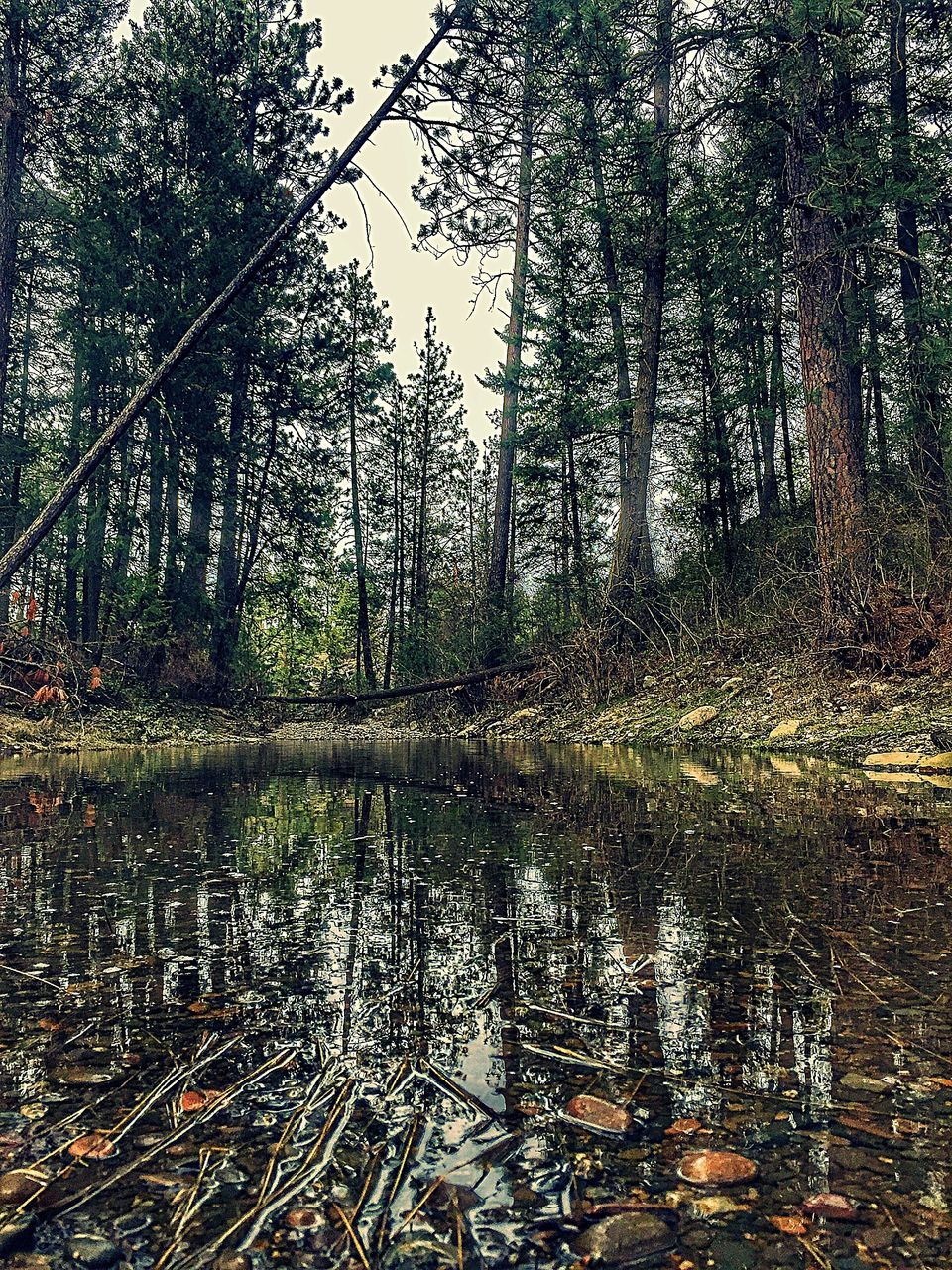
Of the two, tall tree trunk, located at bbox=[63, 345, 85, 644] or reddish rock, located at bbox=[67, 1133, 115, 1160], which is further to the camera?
tall tree trunk, located at bbox=[63, 345, 85, 644]

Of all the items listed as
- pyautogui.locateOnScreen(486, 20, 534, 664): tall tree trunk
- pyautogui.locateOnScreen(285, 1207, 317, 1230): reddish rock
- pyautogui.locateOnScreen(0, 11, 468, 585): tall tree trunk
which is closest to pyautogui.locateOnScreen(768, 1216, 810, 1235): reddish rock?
pyautogui.locateOnScreen(285, 1207, 317, 1230): reddish rock

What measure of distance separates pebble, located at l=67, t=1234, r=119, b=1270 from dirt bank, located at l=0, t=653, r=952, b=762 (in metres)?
7.46

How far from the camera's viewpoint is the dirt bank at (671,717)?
8141mm

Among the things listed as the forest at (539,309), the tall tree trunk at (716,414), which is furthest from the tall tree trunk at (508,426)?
the tall tree trunk at (716,414)

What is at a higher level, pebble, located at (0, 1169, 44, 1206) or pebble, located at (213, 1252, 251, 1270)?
pebble, located at (0, 1169, 44, 1206)

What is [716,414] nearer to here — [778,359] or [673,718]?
[778,359]

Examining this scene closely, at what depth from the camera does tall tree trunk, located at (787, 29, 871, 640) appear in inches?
388

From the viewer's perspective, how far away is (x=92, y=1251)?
1.25 meters

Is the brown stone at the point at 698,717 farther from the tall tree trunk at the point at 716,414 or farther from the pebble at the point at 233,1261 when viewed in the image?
the pebble at the point at 233,1261

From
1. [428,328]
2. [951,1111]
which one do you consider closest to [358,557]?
[428,328]

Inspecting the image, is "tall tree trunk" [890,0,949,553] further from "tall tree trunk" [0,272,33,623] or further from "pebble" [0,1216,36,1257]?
"tall tree trunk" [0,272,33,623]

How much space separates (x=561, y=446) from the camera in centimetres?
1811

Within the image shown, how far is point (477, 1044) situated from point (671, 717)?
395 inches

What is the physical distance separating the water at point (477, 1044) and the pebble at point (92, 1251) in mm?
17
